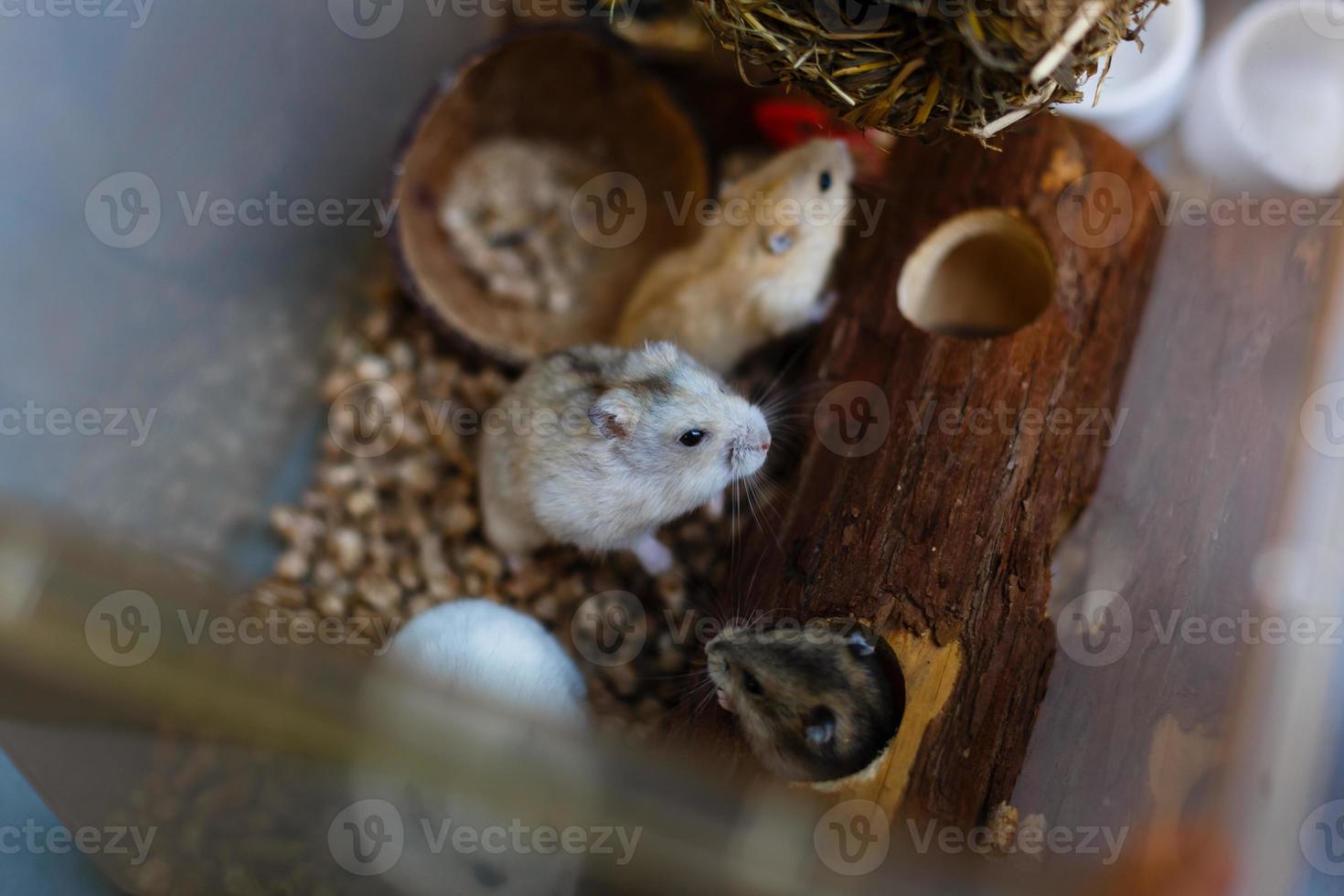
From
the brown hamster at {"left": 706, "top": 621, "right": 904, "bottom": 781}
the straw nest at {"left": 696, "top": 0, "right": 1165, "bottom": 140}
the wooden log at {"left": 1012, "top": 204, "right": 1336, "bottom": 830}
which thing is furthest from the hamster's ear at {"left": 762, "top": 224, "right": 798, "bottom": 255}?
the brown hamster at {"left": 706, "top": 621, "right": 904, "bottom": 781}

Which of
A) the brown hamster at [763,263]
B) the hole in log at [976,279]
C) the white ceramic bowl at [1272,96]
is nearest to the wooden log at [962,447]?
the hole in log at [976,279]

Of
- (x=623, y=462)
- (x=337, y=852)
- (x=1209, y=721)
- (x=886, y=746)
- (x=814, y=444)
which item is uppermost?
(x=814, y=444)

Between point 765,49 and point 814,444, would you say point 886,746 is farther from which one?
point 765,49

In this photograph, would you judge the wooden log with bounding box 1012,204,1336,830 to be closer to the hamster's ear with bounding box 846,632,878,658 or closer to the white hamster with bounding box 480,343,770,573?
the hamster's ear with bounding box 846,632,878,658

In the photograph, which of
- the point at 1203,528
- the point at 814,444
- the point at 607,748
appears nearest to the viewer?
the point at 607,748

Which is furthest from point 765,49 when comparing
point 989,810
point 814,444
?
point 989,810

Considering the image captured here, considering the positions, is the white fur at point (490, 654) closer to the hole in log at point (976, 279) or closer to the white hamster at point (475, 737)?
the white hamster at point (475, 737)

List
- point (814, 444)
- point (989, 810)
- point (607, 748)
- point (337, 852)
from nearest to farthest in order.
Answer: point (607, 748) < point (337, 852) < point (989, 810) < point (814, 444)

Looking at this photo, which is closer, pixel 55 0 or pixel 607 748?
pixel 607 748

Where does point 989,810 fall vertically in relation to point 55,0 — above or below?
below
